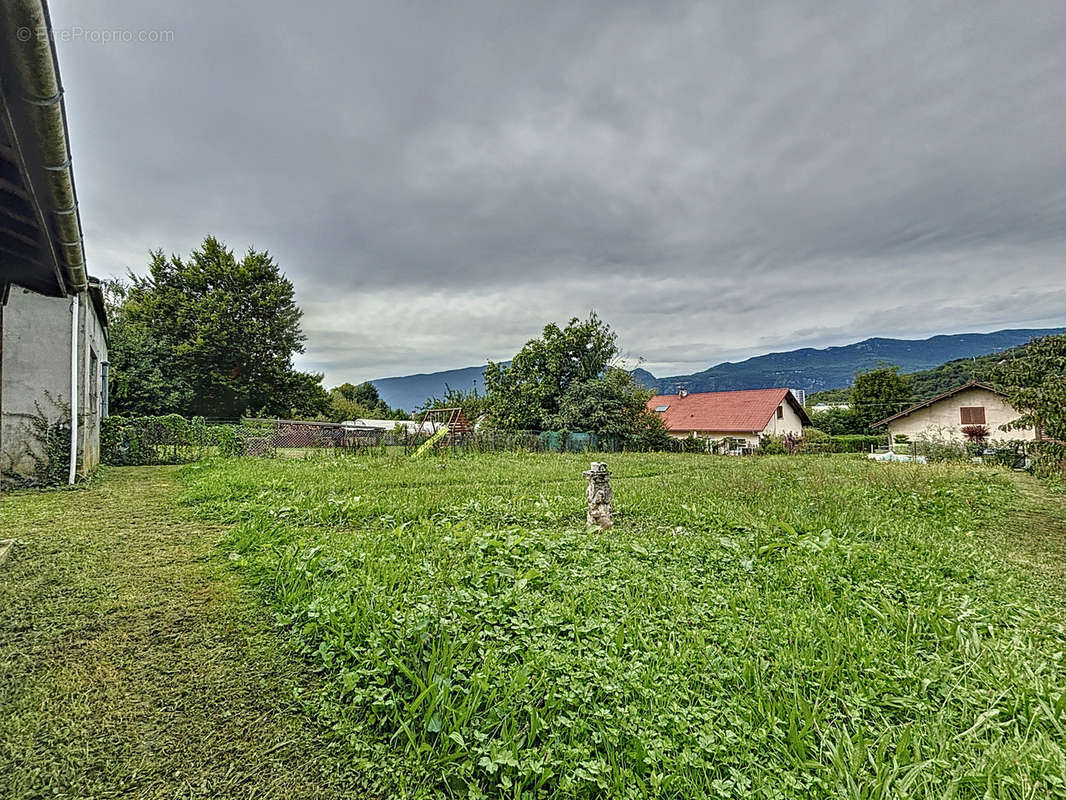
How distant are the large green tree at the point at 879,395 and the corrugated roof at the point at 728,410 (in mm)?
4899

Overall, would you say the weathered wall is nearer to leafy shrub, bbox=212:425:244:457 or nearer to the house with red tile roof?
the house with red tile roof

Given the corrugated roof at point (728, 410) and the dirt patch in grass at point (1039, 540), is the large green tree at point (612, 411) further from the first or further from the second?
the dirt patch in grass at point (1039, 540)

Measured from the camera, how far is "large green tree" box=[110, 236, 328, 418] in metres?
24.0

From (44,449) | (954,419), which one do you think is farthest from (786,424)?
(44,449)

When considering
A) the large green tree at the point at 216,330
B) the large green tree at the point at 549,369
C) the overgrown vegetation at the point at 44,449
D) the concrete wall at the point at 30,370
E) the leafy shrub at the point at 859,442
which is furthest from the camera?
the leafy shrub at the point at 859,442

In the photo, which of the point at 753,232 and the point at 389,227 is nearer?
the point at 389,227

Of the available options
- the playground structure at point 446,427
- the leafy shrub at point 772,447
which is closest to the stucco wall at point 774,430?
the leafy shrub at point 772,447

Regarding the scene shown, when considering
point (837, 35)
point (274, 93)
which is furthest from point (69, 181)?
point (837, 35)

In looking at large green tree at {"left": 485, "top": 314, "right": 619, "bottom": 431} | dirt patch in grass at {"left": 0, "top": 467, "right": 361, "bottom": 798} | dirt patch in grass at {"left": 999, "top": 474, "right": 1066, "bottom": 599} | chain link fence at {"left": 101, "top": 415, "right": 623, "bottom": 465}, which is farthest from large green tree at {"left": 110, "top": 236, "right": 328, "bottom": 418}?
dirt patch in grass at {"left": 999, "top": 474, "right": 1066, "bottom": 599}

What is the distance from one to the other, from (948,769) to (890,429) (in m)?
33.1

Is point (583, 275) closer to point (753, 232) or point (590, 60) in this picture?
point (753, 232)

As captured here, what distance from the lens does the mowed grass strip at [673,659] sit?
1.77 m

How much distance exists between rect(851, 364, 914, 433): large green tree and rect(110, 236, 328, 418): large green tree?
3970cm

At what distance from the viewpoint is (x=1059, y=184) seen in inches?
429
